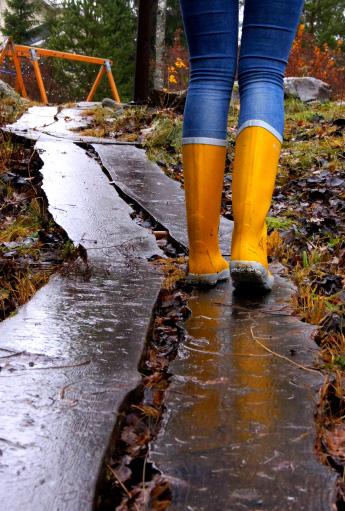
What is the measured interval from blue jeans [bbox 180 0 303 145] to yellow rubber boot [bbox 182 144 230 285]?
51 mm

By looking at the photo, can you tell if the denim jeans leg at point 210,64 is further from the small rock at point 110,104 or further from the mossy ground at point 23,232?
the small rock at point 110,104

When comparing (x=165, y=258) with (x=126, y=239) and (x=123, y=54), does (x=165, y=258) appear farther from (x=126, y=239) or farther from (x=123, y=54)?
(x=123, y=54)

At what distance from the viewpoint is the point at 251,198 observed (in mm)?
1764

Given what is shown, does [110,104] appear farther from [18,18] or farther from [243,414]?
[18,18]

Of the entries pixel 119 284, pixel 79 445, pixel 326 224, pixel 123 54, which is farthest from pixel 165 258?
pixel 123 54

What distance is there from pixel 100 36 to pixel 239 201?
2154 cm

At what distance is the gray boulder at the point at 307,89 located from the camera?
9625 millimetres

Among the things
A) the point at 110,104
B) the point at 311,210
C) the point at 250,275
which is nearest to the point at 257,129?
the point at 250,275

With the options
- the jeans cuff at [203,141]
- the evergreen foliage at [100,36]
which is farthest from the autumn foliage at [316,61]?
the jeans cuff at [203,141]

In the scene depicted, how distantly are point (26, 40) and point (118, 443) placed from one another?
27450 millimetres

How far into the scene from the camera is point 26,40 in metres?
25.2

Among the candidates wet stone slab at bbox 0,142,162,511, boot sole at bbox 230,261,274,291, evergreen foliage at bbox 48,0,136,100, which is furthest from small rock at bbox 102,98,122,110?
evergreen foliage at bbox 48,0,136,100

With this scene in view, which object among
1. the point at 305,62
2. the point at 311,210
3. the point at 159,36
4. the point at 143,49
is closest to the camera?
the point at 311,210

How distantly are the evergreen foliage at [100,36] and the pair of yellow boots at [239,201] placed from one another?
20.3m
